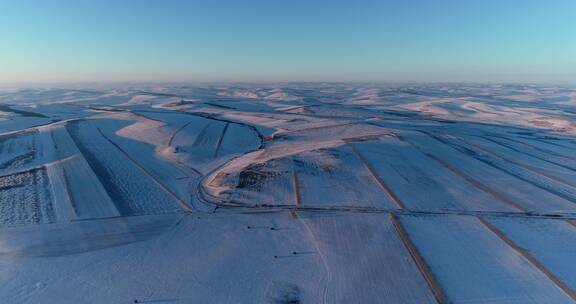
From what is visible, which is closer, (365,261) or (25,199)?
(365,261)

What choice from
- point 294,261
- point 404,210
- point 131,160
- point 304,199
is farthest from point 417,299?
point 131,160

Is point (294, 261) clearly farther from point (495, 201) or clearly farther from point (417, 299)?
point (495, 201)

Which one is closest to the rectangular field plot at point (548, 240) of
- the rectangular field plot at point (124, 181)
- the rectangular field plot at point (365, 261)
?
the rectangular field plot at point (365, 261)

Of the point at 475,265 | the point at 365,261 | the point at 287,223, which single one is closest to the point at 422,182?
the point at 475,265

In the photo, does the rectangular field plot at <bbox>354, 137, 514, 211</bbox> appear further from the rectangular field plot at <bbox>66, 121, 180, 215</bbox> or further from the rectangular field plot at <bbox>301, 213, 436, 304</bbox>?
the rectangular field plot at <bbox>66, 121, 180, 215</bbox>

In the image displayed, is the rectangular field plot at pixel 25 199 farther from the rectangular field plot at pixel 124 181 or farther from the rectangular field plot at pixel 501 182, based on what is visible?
the rectangular field plot at pixel 501 182

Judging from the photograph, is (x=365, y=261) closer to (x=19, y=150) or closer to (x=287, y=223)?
(x=287, y=223)
